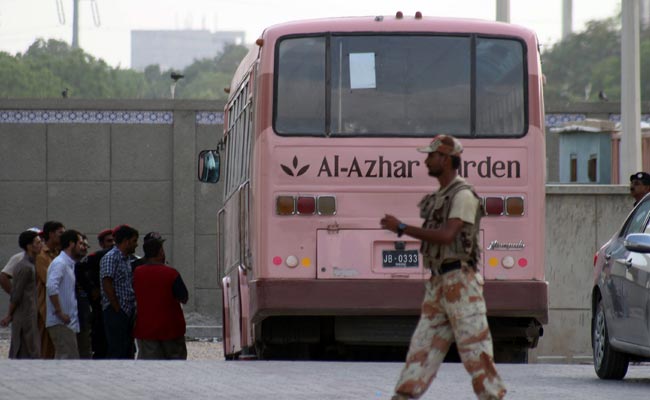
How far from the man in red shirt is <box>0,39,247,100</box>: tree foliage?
67100mm

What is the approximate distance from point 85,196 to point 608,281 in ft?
49.4

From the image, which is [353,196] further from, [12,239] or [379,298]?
A: [12,239]

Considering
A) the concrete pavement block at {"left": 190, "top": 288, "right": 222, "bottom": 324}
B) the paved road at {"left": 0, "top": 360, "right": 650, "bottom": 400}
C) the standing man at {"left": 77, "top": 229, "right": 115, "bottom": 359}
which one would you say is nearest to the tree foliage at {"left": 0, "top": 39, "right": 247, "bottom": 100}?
the concrete pavement block at {"left": 190, "top": 288, "right": 222, "bottom": 324}

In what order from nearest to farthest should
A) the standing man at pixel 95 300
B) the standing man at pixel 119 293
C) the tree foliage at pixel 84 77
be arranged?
the standing man at pixel 119 293 → the standing man at pixel 95 300 → the tree foliage at pixel 84 77

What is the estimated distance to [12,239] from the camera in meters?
27.5

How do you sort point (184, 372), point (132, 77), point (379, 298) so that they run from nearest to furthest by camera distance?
point (184, 372)
point (379, 298)
point (132, 77)

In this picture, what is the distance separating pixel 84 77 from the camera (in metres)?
128

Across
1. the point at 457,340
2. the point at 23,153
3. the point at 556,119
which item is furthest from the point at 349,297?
the point at 556,119

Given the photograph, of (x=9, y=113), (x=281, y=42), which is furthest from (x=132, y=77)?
(x=281, y=42)

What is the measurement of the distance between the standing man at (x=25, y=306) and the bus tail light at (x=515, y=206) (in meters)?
5.17

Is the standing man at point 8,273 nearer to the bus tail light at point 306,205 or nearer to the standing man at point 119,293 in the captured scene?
the standing man at point 119,293

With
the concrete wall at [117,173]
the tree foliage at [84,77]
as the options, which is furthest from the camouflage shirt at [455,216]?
the tree foliage at [84,77]

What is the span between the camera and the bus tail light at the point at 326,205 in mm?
14758

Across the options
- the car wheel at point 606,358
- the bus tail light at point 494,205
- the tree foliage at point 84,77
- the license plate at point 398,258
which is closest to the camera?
the car wheel at point 606,358
